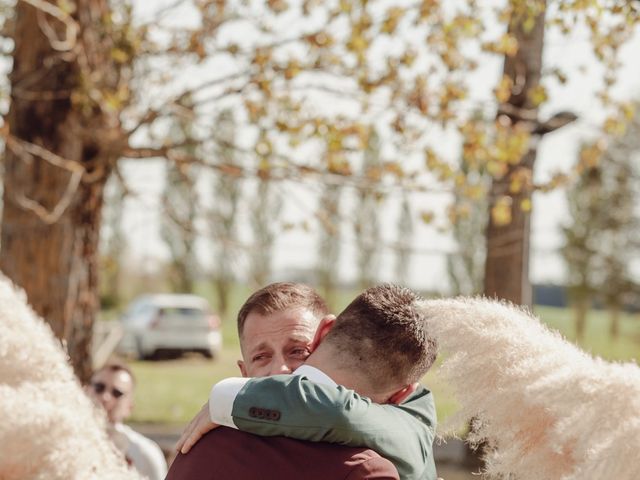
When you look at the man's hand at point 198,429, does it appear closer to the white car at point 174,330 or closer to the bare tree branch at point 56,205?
the bare tree branch at point 56,205

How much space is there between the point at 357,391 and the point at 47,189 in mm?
6617

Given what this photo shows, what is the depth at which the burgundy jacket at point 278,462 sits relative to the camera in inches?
73.0

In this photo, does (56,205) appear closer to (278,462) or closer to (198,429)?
(198,429)

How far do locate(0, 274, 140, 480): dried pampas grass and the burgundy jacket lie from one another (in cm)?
17

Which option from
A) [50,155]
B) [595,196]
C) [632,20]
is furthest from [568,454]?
[595,196]

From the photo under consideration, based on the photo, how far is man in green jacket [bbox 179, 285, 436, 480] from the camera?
74.4 inches

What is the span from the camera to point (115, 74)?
877 centimetres

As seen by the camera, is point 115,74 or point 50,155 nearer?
point 50,155

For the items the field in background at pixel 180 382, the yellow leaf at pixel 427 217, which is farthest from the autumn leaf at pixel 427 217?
the field in background at pixel 180 382

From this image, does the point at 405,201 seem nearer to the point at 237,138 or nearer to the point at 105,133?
the point at 237,138

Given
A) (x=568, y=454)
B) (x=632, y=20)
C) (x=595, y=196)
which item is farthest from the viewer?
(x=595, y=196)

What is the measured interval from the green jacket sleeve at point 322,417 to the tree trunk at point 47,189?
6.49 meters

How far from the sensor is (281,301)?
248 centimetres

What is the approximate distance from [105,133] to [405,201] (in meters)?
2.61
